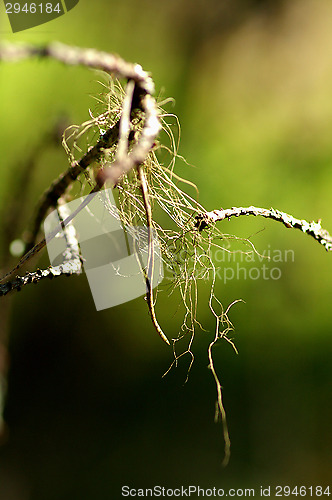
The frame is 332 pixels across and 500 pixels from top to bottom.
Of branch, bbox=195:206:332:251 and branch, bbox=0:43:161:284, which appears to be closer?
branch, bbox=0:43:161:284

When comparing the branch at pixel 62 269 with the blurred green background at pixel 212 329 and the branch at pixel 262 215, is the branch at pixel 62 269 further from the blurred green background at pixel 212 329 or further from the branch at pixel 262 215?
the blurred green background at pixel 212 329

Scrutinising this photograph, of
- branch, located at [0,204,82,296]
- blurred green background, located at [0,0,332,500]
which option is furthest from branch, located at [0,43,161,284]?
blurred green background, located at [0,0,332,500]

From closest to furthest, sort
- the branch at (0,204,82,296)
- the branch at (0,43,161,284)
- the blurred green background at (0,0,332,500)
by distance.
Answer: the branch at (0,43,161,284) → the branch at (0,204,82,296) → the blurred green background at (0,0,332,500)

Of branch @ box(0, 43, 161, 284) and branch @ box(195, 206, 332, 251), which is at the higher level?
branch @ box(0, 43, 161, 284)

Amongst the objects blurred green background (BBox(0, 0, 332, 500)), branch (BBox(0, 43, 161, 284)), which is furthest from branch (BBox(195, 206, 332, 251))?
blurred green background (BBox(0, 0, 332, 500))

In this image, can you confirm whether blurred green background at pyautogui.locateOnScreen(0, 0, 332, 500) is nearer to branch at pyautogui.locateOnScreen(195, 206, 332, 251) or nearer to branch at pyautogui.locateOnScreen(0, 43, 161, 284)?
branch at pyautogui.locateOnScreen(195, 206, 332, 251)

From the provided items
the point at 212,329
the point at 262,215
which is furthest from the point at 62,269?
the point at 212,329

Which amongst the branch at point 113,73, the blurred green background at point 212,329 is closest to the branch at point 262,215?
the branch at point 113,73

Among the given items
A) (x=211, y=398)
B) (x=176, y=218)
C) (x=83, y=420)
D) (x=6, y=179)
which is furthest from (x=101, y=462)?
(x=176, y=218)

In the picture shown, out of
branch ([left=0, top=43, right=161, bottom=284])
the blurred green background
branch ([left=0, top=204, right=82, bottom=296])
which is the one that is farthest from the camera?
the blurred green background
